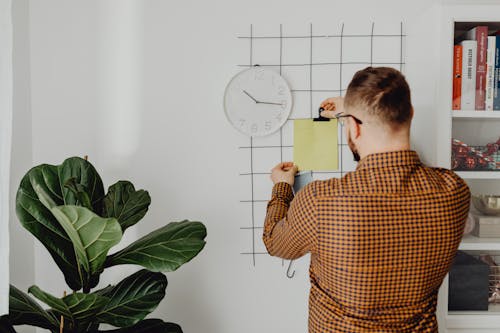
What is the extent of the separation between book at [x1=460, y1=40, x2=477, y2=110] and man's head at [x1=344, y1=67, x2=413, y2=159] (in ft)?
1.74

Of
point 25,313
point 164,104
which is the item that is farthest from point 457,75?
point 25,313

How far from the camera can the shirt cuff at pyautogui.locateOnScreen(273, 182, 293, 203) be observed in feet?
4.09

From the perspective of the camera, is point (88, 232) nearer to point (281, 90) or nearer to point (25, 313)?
point (25, 313)

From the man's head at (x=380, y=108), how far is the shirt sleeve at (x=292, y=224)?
178mm

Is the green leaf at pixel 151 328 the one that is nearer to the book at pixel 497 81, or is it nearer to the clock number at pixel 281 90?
the clock number at pixel 281 90

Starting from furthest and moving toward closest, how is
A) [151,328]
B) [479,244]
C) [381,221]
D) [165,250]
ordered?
[479,244] → [151,328] → [165,250] → [381,221]

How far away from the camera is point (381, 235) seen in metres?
0.99

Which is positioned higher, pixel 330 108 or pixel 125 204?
pixel 330 108

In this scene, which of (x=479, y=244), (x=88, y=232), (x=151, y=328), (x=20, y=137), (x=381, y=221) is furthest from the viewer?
(x=20, y=137)

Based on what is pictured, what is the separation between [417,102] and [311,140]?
1.30 feet

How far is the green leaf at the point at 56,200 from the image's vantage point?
1.20 metres

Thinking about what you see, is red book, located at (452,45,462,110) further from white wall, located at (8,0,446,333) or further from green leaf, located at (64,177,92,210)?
green leaf, located at (64,177,92,210)

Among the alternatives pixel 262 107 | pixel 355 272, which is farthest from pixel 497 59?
pixel 355 272

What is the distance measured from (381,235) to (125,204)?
2.50 feet
